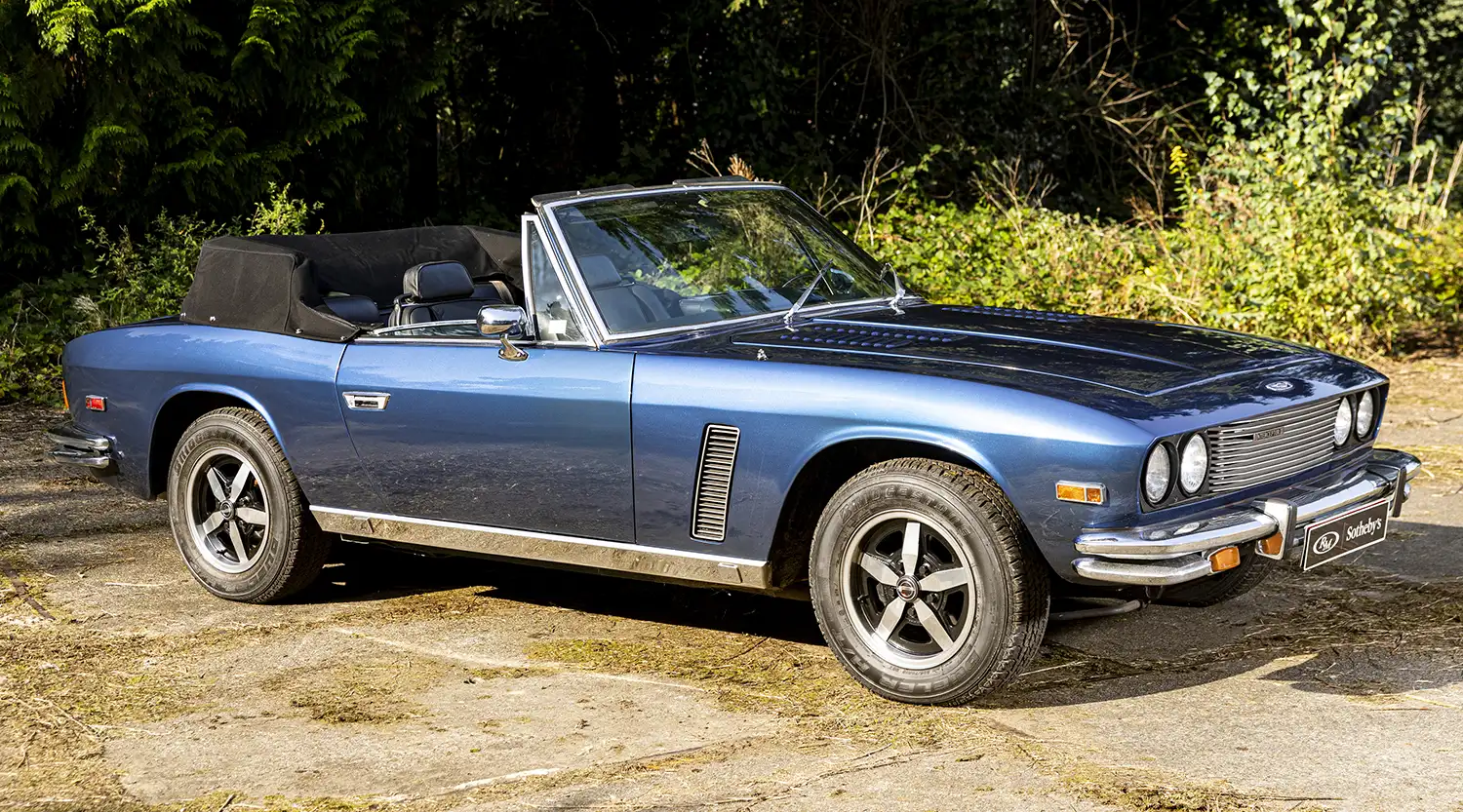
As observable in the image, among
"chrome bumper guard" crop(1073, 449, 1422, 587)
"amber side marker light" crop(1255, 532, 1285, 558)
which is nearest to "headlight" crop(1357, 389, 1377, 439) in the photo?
"chrome bumper guard" crop(1073, 449, 1422, 587)

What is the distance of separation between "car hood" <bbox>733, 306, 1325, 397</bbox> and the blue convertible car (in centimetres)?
2

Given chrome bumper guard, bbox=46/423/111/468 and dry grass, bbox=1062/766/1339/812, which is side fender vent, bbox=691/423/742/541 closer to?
dry grass, bbox=1062/766/1339/812

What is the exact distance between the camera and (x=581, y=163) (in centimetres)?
1568

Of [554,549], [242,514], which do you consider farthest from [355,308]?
[554,549]

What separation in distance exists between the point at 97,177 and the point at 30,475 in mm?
3874

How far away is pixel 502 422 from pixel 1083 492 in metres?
2.01

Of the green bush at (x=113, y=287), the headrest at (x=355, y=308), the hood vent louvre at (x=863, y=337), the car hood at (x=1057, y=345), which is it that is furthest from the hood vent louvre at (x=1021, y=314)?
the green bush at (x=113, y=287)

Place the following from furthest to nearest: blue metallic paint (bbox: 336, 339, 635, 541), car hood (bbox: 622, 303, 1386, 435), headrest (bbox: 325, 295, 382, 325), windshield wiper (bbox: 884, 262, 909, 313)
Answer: headrest (bbox: 325, 295, 382, 325) → windshield wiper (bbox: 884, 262, 909, 313) → blue metallic paint (bbox: 336, 339, 635, 541) → car hood (bbox: 622, 303, 1386, 435)

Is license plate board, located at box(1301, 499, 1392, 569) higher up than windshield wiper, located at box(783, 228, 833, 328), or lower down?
lower down

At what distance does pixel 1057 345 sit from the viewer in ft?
17.0

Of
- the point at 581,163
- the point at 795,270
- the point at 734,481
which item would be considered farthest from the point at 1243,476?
the point at 581,163

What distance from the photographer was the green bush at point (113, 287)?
11.4 meters

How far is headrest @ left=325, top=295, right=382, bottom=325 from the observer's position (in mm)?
6609

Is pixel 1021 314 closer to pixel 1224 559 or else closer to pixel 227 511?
pixel 1224 559
